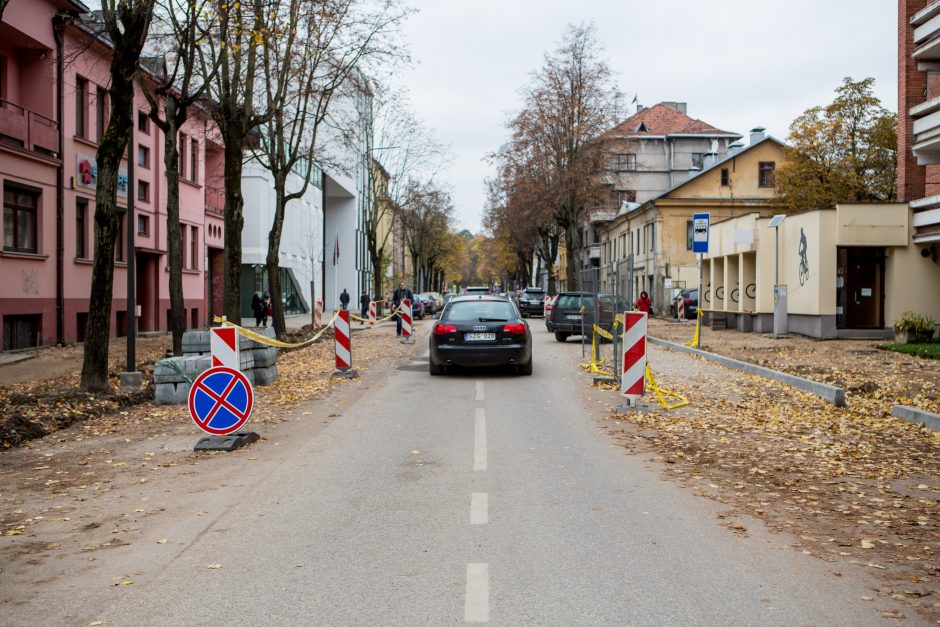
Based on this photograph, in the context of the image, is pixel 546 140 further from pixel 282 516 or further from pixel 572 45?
pixel 282 516

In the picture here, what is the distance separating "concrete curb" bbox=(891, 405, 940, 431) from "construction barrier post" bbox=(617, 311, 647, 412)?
3217 millimetres

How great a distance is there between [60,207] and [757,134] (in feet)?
147

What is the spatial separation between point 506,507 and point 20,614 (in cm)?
329

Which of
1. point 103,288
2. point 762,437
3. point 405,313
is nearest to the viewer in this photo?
point 762,437

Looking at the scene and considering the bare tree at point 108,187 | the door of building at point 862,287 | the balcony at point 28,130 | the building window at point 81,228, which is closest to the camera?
the bare tree at point 108,187

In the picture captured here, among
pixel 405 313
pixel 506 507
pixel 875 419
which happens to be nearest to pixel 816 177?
pixel 405 313

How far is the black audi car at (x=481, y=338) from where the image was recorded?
53.4 ft

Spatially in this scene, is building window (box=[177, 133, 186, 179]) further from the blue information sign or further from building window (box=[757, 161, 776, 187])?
building window (box=[757, 161, 776, 187])

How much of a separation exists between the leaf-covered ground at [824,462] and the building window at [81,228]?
18.6 metres

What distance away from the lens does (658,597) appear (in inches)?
178

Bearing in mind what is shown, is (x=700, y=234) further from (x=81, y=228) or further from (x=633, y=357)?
(x=81, y=228)

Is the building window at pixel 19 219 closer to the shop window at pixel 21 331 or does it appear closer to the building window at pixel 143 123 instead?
the shop window at pixel 21 331

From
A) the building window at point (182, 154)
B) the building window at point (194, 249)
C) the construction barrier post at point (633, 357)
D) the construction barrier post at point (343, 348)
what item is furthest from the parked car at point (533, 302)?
the construction barrier post at point (633, 357)

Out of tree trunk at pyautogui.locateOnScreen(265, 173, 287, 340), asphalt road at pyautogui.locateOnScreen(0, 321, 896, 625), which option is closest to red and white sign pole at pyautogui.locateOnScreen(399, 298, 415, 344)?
tree trunk at pyautogui.locateOnScreen(265, 173, 287, 340)
